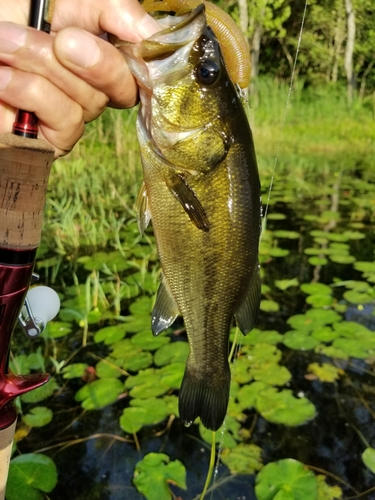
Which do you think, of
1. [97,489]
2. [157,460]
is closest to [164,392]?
[157,460]

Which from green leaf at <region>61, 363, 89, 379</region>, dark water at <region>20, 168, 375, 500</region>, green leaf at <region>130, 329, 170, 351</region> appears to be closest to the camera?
dark water at <region>20, 168, 375, 500</region>

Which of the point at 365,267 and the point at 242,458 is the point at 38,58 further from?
the point at 365,267

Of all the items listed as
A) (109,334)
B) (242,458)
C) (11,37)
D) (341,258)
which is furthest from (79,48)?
(341,258)

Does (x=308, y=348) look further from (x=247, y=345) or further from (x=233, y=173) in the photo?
(x=233, y=173)

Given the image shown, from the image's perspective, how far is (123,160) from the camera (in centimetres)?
591

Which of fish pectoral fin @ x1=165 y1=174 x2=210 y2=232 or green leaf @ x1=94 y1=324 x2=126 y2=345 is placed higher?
fish pectoral fin @ x1=165 y1=174 x2=210 y2=232

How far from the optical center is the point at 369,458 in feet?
7.42

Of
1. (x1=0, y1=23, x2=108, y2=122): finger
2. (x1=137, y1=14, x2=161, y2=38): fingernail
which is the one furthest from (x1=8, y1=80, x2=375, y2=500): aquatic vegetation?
(x1=137, y1=14, x2=161, y2=38): fingernail

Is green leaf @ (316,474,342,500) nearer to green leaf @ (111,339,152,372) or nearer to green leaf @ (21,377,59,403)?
green leaf @ (111,339,152,372)

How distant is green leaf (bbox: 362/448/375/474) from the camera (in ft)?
7.32

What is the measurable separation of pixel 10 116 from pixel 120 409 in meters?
1.69

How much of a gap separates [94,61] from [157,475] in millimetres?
1751

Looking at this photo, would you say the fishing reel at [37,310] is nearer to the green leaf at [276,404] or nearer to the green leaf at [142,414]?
the green leaf at [142,414]

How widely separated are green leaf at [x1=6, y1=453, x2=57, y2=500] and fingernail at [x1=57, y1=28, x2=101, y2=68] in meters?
1.78
